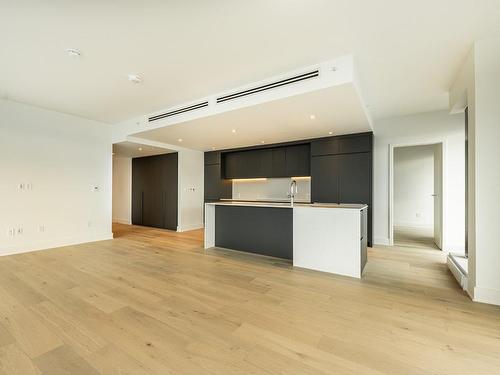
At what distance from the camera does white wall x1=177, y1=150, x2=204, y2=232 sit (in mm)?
6609

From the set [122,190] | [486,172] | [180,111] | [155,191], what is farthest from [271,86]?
[122,190]

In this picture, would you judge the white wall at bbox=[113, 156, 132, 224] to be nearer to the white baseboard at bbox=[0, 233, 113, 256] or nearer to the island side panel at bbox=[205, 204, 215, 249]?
the white baseboard at bbox=[0, 233, 113, 256]

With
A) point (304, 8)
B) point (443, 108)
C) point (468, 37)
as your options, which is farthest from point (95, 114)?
point (443, 108)

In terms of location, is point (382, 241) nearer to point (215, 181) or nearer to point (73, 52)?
point (215, 181)

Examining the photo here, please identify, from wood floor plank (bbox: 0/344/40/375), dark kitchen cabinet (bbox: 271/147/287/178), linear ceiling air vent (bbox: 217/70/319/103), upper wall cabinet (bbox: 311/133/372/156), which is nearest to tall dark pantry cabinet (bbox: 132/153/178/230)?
dark kitchen cabinet (bbox: 271/147/287/178)

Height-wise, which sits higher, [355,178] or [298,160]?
[298,160]

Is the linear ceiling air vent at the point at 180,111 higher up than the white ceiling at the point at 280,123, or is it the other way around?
the linear ceiling air vent at the point at 180,111

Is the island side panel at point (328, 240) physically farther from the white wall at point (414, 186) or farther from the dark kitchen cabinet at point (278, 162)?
the white wall at point (414, 186)

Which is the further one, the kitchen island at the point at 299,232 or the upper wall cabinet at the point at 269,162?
the upper wall cabinet at the point at 269,162

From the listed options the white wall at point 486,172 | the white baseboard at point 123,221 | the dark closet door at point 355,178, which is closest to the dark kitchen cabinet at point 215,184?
the white baseboard at point 123,221

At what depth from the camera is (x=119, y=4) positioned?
6.29 ft

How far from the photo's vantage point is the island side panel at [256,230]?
3754mm

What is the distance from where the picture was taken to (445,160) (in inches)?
179

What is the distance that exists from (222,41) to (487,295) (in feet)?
12.5
